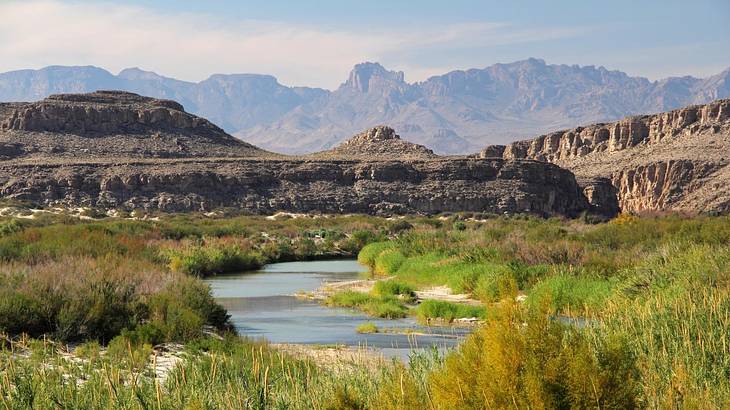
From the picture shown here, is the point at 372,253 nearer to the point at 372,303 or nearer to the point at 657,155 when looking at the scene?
the point at 372,303

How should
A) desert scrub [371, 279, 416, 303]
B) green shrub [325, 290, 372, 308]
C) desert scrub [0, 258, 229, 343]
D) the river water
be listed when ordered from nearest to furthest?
1. desert scrub [0, 258, 229, 343]
2. the river water
3. green shrub [325, 290, 372, 308]
4. desert scrub [371, 279, 416, 303]

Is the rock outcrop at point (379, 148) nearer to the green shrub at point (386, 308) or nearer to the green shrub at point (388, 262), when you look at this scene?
the green shrub at point (388, 262)

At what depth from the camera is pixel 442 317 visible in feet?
70.3

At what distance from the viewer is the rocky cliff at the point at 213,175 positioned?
241 ft

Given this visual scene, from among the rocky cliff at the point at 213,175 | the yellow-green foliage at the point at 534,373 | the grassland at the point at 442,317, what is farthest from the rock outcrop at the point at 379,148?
the yellow-green foliage at the point at 534,373

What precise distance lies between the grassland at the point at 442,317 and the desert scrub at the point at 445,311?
0.18 ft

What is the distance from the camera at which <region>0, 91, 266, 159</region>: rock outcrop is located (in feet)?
278

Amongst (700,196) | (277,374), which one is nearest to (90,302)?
(277,374)

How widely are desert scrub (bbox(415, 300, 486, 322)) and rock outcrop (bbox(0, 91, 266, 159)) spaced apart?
216 ft

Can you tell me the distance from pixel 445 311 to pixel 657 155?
83843mm

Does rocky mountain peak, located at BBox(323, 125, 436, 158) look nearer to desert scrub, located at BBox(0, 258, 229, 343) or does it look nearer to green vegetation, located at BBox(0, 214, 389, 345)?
green vegetation, located at BBox(0, 214, 389, 345)

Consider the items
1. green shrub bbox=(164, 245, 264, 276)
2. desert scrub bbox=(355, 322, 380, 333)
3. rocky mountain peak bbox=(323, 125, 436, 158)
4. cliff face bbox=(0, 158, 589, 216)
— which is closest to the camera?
desert scrub bbox=(355, 322, 380, 333)

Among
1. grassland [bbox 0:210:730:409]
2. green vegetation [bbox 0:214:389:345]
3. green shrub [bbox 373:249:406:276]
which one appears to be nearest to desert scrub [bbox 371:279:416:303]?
grassland [bbox 0:210:730:409]

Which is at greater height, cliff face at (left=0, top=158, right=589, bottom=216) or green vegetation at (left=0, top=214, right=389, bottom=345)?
green vegetation at (left=0, top=214, right=389, bottom=345)
